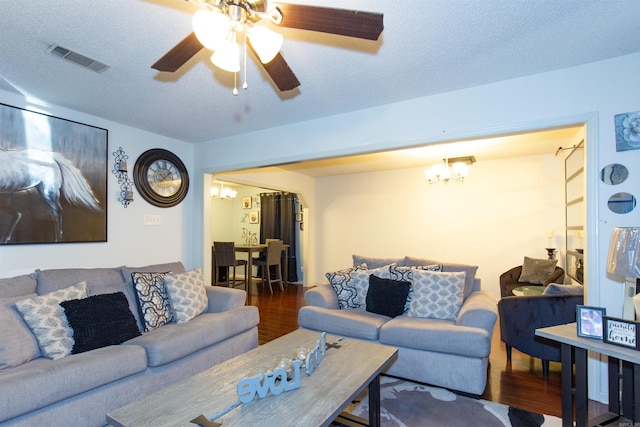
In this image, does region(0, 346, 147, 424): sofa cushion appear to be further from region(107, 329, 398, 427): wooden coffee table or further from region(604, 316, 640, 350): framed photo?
region(604, 316, 640, 350): framed photo

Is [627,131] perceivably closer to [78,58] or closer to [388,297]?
[388,297]

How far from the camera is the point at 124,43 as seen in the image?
6.51ft

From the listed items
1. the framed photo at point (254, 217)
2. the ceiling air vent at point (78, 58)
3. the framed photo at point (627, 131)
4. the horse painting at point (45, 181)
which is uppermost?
the ceiling air vent at point (78, 58)

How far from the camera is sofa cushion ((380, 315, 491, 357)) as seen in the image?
94.9 inches

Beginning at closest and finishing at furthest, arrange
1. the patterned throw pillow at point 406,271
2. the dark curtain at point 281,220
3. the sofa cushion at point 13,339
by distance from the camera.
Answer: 1. the sofa cushion at point 13,339
2. the patterned throw pillow at point 406,271
3. the dark curtain at point 281,220

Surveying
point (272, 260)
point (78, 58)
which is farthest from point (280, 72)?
point (272, 260)

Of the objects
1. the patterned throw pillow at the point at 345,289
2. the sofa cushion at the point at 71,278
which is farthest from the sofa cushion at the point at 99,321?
the patterned throw pillow at the point at 345,289

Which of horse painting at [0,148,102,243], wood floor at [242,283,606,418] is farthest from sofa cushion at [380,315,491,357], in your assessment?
horse painting at [0,148,102,243]

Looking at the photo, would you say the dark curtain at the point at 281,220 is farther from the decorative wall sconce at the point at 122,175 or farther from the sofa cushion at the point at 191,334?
the sofa cushion at the point at 191,334

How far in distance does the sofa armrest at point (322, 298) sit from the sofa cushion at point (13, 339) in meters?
2.08

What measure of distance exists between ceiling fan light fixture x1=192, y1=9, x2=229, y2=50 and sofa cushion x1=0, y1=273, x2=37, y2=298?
224 centimetres

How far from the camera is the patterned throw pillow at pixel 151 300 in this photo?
2695 mm

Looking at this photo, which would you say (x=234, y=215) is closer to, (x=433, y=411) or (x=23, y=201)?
(x=23, y=201)

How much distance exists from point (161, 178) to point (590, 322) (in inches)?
161
